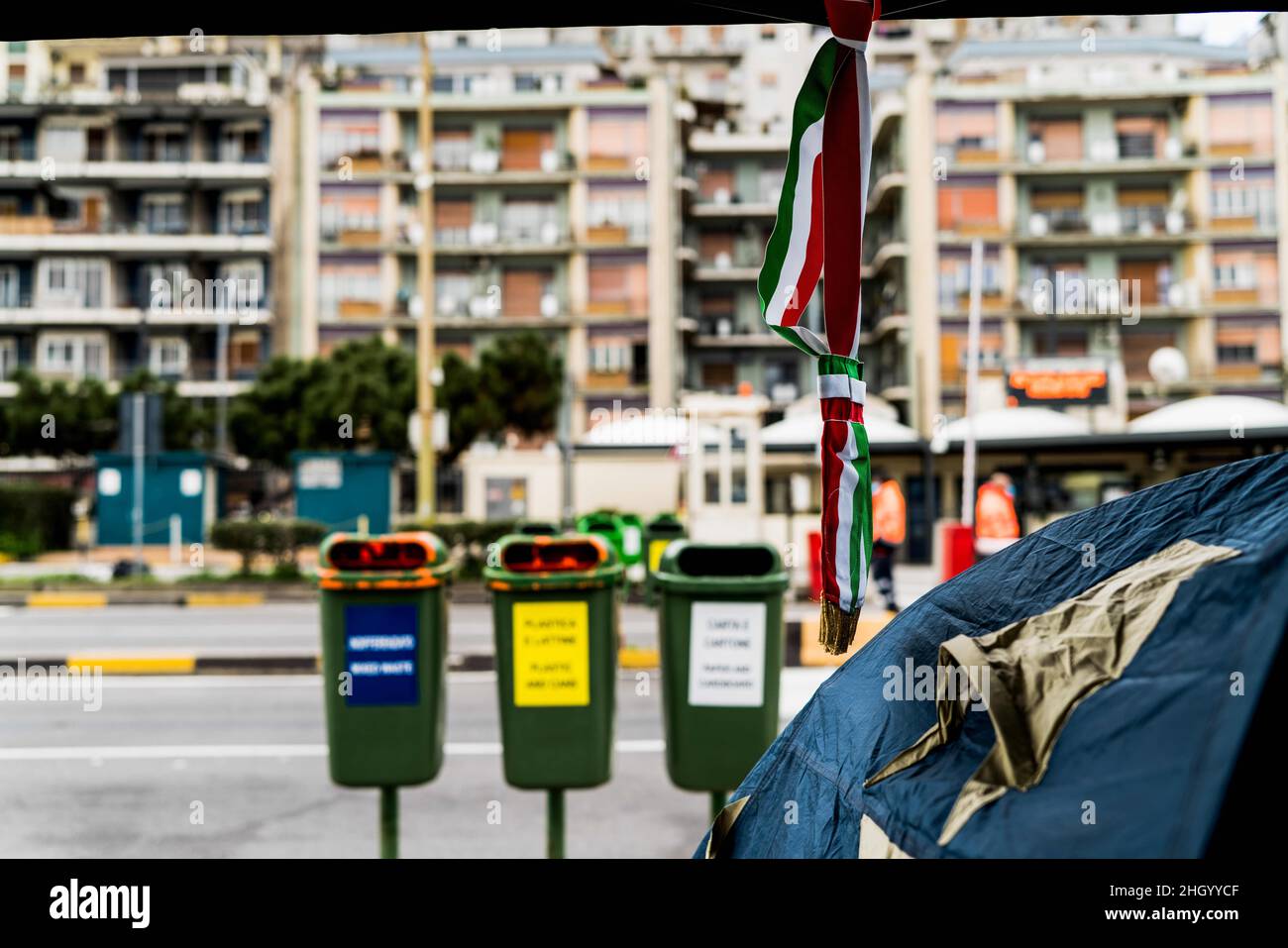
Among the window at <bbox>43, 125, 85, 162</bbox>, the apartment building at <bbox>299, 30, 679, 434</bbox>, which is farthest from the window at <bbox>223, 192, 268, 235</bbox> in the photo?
the window at <bbox>43, 125, 85, 162</bbox>

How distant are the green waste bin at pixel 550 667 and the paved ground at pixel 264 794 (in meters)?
0.43

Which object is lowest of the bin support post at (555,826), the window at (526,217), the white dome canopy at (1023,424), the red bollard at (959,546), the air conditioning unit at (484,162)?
the bin support post at (555,826)

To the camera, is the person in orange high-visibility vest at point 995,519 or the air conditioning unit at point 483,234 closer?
the person in orange high-visibility vest at point 995,519

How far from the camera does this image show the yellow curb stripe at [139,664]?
8.52m

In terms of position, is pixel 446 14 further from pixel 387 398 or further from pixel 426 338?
pixel 387 398

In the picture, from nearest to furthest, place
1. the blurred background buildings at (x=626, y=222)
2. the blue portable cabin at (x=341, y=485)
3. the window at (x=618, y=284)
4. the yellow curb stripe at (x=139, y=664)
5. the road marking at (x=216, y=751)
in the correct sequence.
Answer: the road marking at (x=216, y=751) < the yellow curb stripe at (x=139, y=664) < the blue portable cabin at (x=341, y=485) < the blurred background buildings at (x=626, y=222) < the window at (x=618, y=284)

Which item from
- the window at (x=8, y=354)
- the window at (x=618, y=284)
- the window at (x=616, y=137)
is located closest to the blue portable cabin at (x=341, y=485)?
the window at (x=618, y=284)

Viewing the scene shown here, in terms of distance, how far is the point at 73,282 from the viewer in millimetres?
39219

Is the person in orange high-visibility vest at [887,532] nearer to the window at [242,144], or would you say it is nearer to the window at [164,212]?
the window at [242,144]

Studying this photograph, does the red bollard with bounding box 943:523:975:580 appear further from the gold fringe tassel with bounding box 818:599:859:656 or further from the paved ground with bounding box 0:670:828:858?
the gold fringe tassel with bounding box 818:599:859:656

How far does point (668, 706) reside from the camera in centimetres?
427

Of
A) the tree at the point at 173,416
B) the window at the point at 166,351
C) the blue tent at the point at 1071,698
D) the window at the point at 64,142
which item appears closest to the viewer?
the blue tent at the point at 1071,698

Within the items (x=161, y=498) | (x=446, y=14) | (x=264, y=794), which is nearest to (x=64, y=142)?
(x=161, y=498)
